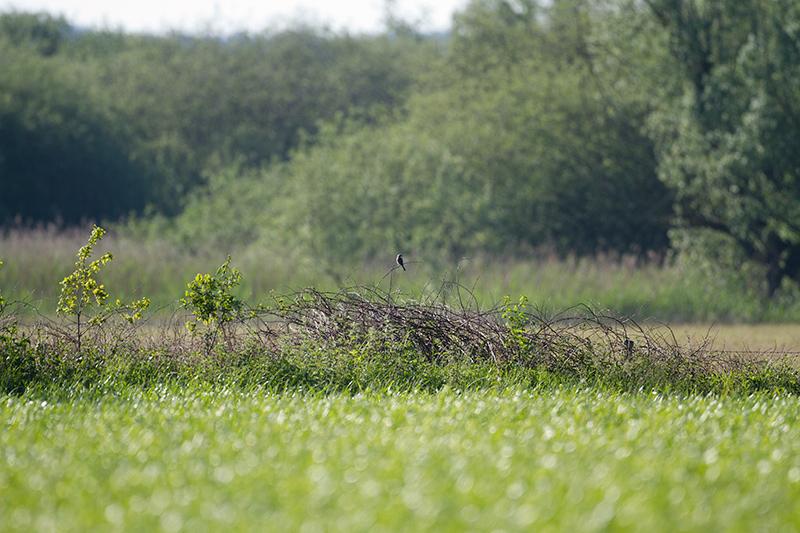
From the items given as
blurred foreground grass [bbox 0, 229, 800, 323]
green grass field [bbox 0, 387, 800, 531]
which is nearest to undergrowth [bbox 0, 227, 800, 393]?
green grass field [bbox 0, 387, 800, 531]

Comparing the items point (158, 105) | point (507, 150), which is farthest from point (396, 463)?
point (158, 105)

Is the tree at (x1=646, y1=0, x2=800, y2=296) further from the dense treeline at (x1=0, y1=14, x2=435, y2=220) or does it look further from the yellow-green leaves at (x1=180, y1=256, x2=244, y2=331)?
the dense treeline at (x1=0, y1=14, x2=435, y2=220)

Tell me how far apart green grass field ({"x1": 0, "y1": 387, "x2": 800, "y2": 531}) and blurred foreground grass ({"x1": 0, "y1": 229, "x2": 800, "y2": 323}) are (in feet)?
40.1

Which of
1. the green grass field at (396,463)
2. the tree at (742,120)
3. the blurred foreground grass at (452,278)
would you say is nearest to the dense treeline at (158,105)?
the blurred foreground grass at (452,278)

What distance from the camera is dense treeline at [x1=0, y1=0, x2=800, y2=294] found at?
973 inches

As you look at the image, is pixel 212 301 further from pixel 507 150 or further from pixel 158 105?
pixel 158 105

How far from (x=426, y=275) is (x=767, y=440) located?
17.9 meters

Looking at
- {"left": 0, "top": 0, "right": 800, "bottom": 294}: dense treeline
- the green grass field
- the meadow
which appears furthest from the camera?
{"left": 0, "top": 0, "right": 800, "bottom": 294}: dense treeline

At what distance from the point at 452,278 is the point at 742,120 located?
6.60 meters

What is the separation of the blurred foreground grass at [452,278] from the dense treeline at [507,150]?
143 centimetres

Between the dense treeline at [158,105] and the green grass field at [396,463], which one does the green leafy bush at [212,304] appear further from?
the dense treeline at [158,105]

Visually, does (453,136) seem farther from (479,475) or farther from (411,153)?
(479,475)

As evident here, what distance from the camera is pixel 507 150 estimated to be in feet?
102

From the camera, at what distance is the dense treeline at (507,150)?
24703mm
